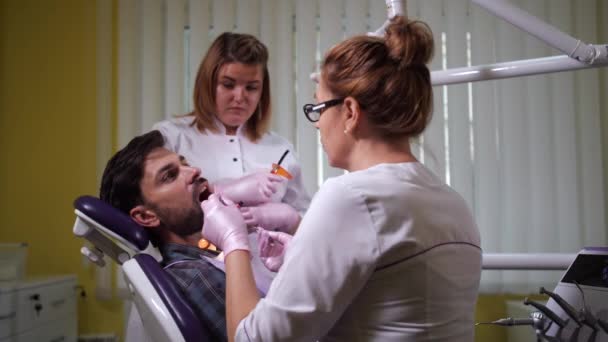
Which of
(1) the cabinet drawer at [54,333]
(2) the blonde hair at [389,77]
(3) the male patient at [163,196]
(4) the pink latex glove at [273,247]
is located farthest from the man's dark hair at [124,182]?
(1) the cabinet drawer at [54,333]

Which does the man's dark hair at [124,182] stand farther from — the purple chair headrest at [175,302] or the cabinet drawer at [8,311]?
the cabinet drawer at [8,311]

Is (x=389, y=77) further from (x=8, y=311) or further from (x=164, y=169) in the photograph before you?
(x=8, y=311)

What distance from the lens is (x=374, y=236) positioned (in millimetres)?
781

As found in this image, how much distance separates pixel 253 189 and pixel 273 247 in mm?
248

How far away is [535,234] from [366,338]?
2146mm

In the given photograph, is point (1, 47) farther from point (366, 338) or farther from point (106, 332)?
point (366, 338)

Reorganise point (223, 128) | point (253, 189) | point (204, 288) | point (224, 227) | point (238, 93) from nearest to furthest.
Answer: point (224, 227), point (204, 288), point (253, 189), point (238, 93), point (223, 128)

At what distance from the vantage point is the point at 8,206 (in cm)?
303

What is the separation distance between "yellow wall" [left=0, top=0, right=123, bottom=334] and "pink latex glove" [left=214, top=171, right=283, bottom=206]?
1.80m

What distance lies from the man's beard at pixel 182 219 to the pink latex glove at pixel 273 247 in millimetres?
224

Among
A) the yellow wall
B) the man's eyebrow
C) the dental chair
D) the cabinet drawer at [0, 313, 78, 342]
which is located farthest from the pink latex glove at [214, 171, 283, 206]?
the yellow wall

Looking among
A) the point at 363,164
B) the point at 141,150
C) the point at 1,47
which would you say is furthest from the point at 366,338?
A: the point at 1,47

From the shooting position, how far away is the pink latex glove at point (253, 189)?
1457 millimetres

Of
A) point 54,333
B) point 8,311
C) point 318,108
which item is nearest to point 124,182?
point 318,108
